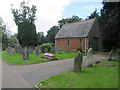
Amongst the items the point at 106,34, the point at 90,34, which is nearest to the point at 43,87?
the point at 106,34

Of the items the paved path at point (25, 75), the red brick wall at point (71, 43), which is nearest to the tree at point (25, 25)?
the red brick wall at point (71, 43)

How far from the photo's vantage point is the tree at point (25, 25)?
27047 mm

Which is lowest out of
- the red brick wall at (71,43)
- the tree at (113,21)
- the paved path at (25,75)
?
the paved path at (25,75)

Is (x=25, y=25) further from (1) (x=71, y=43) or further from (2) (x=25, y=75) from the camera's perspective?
(2) (x=25, y=75)

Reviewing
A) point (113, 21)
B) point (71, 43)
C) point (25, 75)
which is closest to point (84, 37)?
point (71, 43)

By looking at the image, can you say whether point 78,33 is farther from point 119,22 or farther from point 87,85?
point 87,85

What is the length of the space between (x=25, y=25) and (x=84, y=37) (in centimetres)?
1495

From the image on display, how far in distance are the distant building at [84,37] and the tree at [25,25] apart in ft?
26.7

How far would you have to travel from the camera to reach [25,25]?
27.3 meters

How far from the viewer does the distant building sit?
22781mm

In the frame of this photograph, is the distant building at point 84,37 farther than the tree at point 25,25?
No

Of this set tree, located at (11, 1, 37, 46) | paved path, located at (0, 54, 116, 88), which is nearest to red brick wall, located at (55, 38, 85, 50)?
tree, located at (11, 1, 37, 46)

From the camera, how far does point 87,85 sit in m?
5.34

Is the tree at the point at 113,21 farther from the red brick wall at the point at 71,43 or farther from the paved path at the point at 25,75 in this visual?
the red brick wall at the point at 71,43
